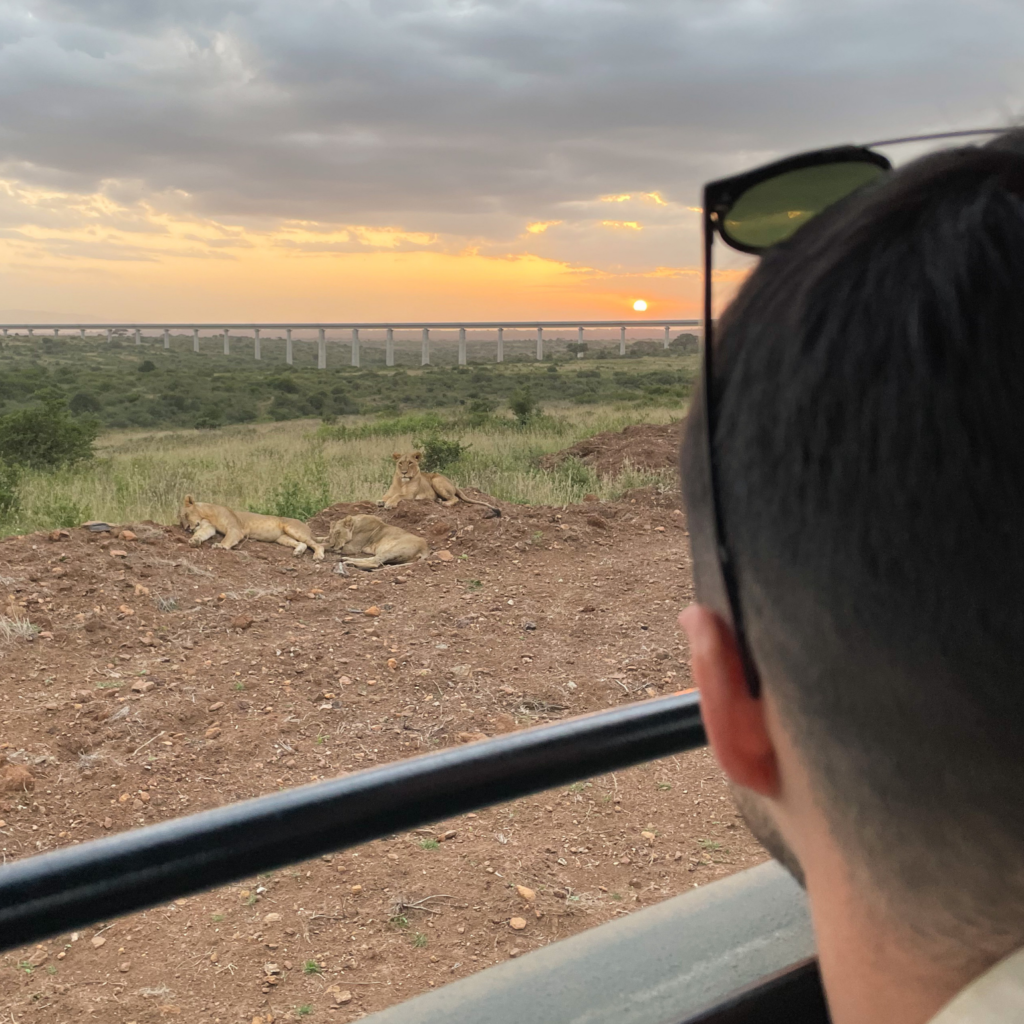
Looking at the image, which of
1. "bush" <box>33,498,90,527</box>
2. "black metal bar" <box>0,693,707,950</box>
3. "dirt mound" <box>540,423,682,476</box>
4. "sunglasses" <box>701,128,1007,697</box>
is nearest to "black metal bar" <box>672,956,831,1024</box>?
"black metal bar" <box>0,693,707,950</box>

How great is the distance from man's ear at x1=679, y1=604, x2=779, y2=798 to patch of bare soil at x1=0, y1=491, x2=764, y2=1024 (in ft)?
5.98

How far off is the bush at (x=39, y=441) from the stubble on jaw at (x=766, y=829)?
50.6ft

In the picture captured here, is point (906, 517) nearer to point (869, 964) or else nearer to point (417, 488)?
point (869, 964)

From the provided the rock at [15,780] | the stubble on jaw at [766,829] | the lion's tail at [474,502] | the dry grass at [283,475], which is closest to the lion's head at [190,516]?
the dry grass at [283,475]

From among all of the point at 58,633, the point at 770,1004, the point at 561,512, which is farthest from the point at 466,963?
the point at 561,512

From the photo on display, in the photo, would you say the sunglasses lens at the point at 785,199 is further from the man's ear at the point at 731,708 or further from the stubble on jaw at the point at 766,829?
the stubble on jaw at the point at 766,829

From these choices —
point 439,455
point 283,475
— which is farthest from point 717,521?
point 283,475

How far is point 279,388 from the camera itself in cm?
3459

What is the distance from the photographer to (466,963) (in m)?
3.29

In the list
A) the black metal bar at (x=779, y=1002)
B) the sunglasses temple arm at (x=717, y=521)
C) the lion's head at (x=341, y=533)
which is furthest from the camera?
the lion's head at (x=341, y=533)

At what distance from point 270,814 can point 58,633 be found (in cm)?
579

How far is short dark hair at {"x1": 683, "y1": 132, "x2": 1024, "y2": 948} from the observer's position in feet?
1.59

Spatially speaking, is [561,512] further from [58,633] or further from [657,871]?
[657,871]

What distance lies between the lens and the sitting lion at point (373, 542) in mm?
8367
